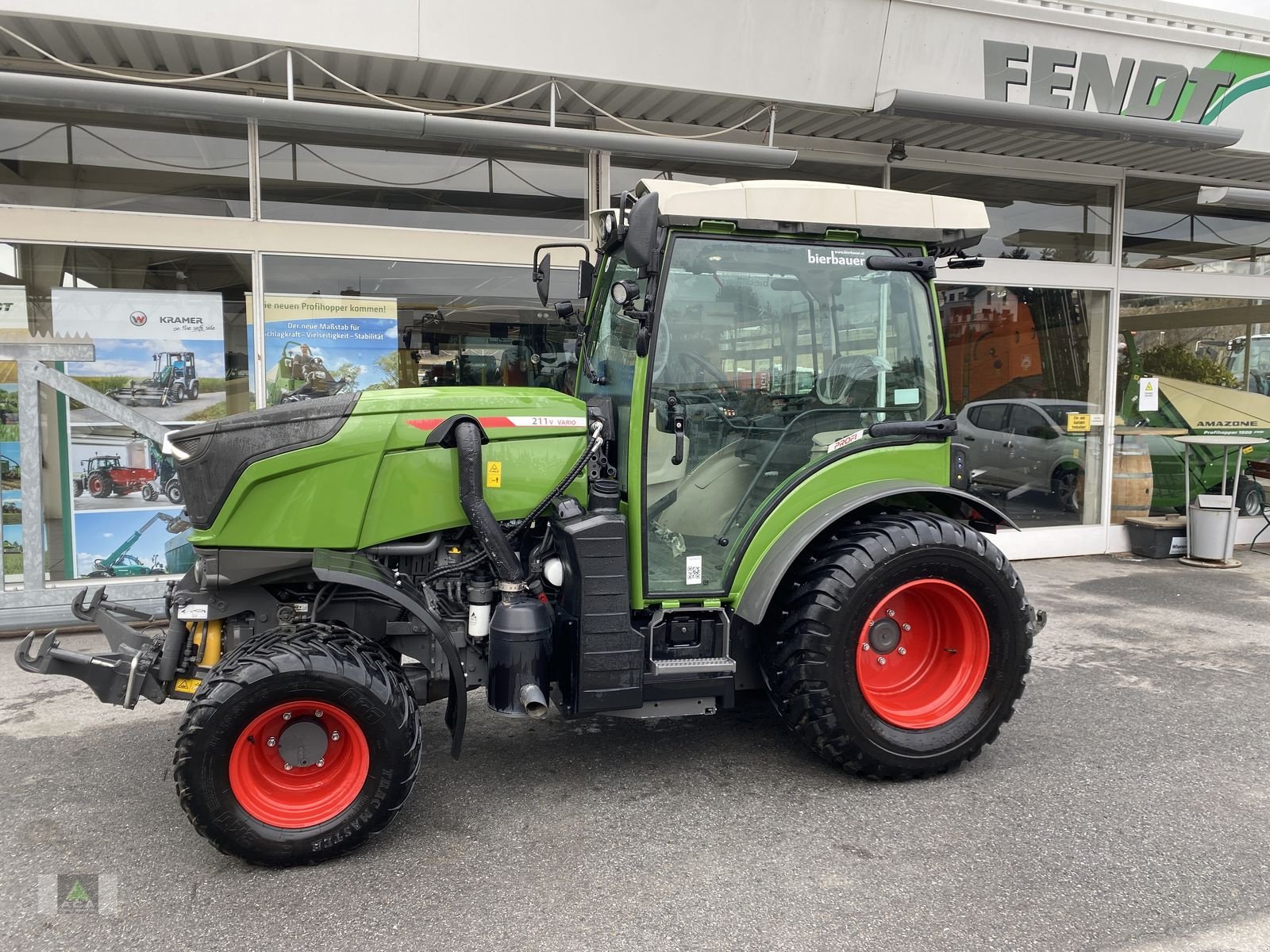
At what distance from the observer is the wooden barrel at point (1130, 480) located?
809 cm

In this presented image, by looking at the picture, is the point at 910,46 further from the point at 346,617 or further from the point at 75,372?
the point at 75,372

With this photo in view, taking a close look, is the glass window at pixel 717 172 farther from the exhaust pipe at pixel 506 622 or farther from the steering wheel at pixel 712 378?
the exhaust pipe at pixel 506 622

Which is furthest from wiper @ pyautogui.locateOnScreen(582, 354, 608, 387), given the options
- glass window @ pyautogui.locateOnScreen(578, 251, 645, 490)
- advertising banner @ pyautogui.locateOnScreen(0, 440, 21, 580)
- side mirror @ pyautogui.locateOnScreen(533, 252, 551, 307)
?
advertising banner @ pyautogui.locateOnScreen(0, 440, 21, 580)

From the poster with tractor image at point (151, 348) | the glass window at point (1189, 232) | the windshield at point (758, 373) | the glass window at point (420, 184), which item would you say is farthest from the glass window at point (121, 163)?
the glass window at point (1189, 232)

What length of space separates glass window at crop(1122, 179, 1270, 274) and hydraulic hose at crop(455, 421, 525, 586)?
737cm

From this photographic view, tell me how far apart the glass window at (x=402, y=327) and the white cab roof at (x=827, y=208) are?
2630 millimetres

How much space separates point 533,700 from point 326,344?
4.08 meters

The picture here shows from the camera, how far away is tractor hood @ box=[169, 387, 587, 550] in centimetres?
306

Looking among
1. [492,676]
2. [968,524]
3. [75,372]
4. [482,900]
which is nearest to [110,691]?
[492,676]

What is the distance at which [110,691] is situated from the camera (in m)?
3.02

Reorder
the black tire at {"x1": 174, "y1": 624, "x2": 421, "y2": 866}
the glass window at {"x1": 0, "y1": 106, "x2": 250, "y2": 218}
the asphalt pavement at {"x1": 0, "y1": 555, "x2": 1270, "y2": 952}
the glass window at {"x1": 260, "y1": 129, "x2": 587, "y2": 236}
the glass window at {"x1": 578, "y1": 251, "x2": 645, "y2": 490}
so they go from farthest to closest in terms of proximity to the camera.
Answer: the glass window at {"x1": 260, "y1": 129, "x2": 587, "y2": 236} < the glass window at {"x1": 0, "y1": 106, "x2": 250, "y2": 218} < the glass window at {"x1": 578, "y1": 251, "x2": 645, "y2": 490} < the black tire at {"x1": 174, "y1": 624, "x2": 421, "y2": 866} < the asphalt pavement at {"x1": 0, "y1": 555, "x2": 1270, "y2": 952}

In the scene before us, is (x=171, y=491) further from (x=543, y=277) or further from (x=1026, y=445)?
(x=1026, y=445)

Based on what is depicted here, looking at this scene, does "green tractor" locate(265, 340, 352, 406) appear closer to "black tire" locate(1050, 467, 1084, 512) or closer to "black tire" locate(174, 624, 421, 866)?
"black tire" locate(174, 624, 421, 866)

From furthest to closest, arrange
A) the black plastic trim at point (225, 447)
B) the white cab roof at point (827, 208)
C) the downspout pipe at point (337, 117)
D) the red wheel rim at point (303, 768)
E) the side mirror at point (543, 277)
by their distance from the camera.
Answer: the downspout pipe at point (337, 117) < the side mirror at point (543, 277) < the white cab roof at point (827, 208) < the black plastic trim at point (225, 447) < the red wheel rim at point (303, 768)
